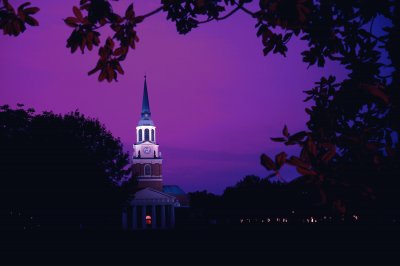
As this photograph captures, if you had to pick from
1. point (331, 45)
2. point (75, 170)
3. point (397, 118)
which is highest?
point (75, 170)

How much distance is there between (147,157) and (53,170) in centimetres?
6693

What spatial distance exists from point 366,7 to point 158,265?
57.6 feet

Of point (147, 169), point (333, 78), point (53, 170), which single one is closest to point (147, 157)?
point (147, 169)

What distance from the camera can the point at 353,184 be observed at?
3846mm

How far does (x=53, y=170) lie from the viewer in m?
45.8

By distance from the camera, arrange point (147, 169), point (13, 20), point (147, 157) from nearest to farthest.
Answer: point (13, 20) → point (147, 157) → point (147, 169)

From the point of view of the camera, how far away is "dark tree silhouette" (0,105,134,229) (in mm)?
43781

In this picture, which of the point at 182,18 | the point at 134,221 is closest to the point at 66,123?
the point at 182,18

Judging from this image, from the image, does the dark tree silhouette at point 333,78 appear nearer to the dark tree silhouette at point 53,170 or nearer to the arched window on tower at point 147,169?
the dark tree silhouette at point 53,170

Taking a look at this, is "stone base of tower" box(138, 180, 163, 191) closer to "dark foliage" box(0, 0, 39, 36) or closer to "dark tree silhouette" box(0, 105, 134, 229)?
"dark tree silhouette" box(0, 105, 134, 229)

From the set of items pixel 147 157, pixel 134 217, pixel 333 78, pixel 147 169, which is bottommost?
pixel 333 78

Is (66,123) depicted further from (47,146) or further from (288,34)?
(288,34)

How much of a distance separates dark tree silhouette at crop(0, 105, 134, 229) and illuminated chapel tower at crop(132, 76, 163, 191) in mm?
58205

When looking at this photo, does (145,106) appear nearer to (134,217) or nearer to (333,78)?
(134,217)
